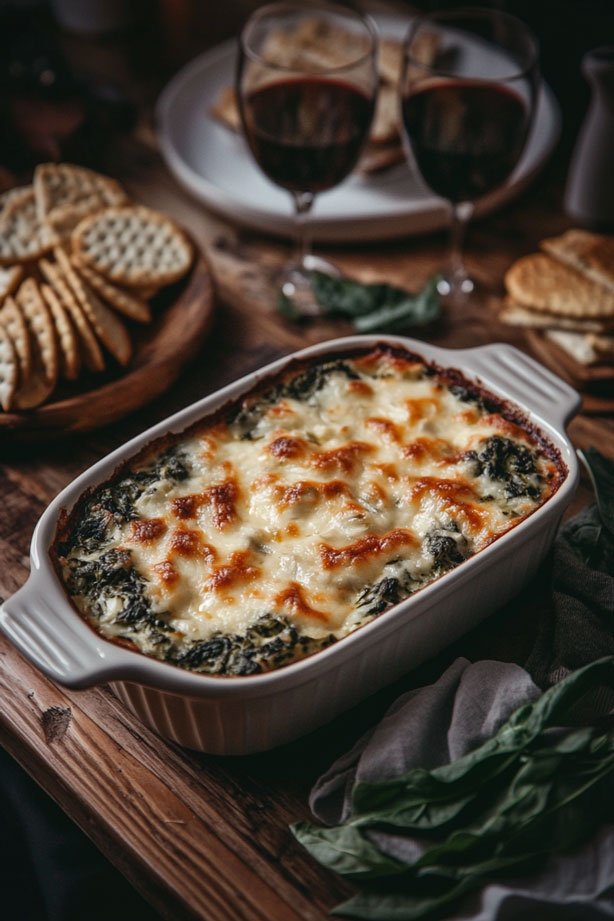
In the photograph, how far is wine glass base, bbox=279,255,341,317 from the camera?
9.96ft

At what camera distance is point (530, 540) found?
79.8 inches

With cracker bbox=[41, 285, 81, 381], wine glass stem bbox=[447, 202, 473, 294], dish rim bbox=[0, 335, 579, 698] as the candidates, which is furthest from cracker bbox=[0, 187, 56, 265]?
wine glass stem bbox=[447, 202, 473, 294]

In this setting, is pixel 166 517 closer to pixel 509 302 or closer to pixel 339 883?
pixel 339 883

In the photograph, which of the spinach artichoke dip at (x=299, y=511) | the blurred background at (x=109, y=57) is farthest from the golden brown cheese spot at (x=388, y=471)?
the blurred background at (x=109, y=57)

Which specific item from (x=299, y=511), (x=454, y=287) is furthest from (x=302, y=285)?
(x=299, y=511)

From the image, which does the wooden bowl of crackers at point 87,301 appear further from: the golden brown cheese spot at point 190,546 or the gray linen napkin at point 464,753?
the gray linen napkin at point 464,753

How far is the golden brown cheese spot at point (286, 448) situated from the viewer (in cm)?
216

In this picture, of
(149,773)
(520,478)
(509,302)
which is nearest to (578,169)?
(509,302)

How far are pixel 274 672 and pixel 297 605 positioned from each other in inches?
6.5

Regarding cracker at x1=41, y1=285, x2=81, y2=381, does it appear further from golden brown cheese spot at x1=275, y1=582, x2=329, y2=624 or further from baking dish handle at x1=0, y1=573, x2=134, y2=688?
golden brown cheese spot at x1=275, y1=582, x2=329, y2=624

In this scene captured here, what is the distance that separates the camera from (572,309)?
2.79m

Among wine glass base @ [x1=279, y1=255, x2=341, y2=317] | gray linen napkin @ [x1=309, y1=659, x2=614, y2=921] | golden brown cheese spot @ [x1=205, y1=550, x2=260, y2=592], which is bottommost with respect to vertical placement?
gray linen napkin @ [x1=309, y1=659, x2=614, y2=921]

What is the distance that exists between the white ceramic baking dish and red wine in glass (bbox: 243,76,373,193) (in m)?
0.87

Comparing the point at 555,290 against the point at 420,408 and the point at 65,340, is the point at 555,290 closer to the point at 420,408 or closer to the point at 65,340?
the point at 420,408
